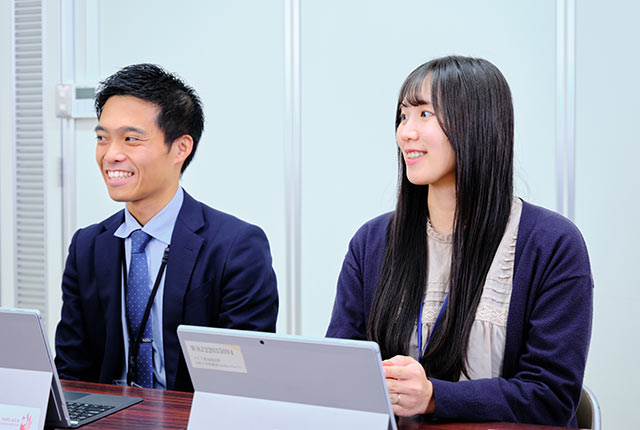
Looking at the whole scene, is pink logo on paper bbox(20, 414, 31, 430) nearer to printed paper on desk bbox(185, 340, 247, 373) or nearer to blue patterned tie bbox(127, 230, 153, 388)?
printed paper on desk bbox(185, 340, 247, 373)

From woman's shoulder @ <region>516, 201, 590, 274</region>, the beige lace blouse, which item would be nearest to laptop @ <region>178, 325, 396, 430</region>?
the beige lace blouse

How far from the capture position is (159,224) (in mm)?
2215

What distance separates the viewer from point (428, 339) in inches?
70.6

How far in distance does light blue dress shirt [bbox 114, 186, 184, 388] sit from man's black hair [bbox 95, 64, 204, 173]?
20 centimetres

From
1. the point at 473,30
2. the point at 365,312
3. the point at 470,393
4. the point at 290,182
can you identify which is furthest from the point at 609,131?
the point at 470,393

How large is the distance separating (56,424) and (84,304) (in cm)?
74

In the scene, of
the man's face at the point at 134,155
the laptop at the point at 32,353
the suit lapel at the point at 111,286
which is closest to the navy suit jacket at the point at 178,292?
the suit lapel at the point at 111,286

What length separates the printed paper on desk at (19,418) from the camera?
4.70ft

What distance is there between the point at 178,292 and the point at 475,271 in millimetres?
843

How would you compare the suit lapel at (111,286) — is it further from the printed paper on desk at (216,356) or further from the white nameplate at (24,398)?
the printed paper on desk at (216,356)

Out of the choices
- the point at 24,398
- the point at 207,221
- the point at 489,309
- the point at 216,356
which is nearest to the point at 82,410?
the point at 24,398

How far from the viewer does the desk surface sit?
58.2 inches

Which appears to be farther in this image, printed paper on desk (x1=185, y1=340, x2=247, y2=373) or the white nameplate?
the white nameplate

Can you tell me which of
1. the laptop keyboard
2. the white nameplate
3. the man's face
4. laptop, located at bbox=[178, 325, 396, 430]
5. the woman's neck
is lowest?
the laptop keyboard
